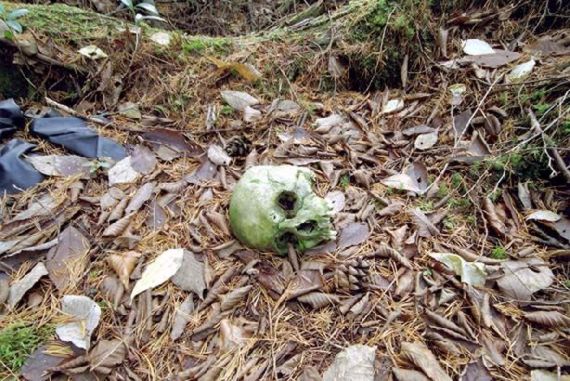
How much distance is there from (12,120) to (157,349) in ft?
5.32

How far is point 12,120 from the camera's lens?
2234mm

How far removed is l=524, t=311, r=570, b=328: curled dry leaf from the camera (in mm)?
1459

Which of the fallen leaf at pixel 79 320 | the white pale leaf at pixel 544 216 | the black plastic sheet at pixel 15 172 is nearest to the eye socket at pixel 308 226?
the fallen leaf at pixel 79 320

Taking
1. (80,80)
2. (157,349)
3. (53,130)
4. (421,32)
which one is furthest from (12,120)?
(421,32)

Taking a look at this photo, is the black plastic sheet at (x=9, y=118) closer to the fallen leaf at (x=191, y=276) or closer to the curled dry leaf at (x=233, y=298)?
the fallen leaf at (x=191, y=276)

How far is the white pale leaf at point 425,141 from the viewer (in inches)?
87.5

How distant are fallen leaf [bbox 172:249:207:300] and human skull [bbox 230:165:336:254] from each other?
0.22m

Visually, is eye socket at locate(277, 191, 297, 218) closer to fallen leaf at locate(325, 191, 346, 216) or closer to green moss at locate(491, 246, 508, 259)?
fallen leaf at locate(325, 191, 346, 216)

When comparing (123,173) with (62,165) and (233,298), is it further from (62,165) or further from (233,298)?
(233,298)

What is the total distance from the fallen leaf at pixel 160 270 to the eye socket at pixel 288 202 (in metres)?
0.49

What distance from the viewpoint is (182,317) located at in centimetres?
159

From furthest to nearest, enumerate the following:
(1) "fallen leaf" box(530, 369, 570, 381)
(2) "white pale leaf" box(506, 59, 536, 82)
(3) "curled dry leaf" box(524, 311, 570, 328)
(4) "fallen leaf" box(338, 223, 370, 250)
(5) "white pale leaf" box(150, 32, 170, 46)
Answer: (5) "white pale leaf" box(150, 32, 170, 46), (2) "white pale leaf" box(506, 59, 536, 82), (4) "fallen leaf" box(338, 223, 370, 250), (3) "curled dry leaf" box(524, 311, 570, 328), (1) "fallen leaf" box(530, 369, 570, 381)

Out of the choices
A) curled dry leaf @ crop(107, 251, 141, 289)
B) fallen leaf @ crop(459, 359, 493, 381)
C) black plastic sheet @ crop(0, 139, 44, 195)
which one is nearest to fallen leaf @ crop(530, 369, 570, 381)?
fallen leaf @ crop(459, 359, 493, 381)

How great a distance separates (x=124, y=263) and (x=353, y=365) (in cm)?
102
